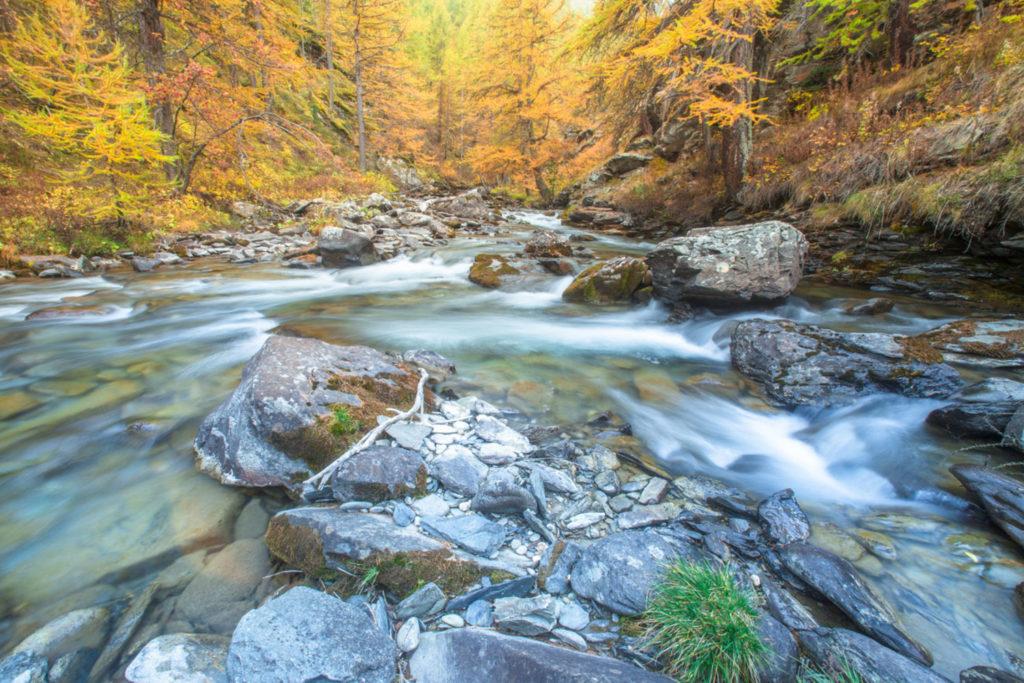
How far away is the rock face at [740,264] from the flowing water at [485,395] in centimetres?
42

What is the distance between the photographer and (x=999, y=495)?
7.47ft

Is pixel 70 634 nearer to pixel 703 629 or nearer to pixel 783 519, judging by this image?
pixel 703 629

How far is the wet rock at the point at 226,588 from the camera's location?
1862 millimetres

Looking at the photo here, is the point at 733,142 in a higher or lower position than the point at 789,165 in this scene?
higher

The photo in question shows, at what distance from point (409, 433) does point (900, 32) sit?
12945 millimetres

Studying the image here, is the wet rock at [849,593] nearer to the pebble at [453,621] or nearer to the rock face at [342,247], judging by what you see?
the pebble at [453,621]

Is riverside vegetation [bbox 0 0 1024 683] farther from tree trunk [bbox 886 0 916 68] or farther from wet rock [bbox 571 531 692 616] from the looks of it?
tree trunk [bbox 886 0 916 68]

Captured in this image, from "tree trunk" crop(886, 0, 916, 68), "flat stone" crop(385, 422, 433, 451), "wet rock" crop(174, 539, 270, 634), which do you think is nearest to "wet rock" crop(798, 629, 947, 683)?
"flat stone" crop(385, 422, 433, 451)

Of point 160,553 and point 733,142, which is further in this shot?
point 733,142

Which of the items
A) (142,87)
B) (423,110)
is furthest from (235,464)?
(423,110)

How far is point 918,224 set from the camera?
625cm

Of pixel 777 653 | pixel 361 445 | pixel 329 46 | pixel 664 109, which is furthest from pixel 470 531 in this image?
pixel 329 46

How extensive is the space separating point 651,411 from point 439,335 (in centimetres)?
311

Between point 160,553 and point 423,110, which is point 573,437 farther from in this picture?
point 423,110
